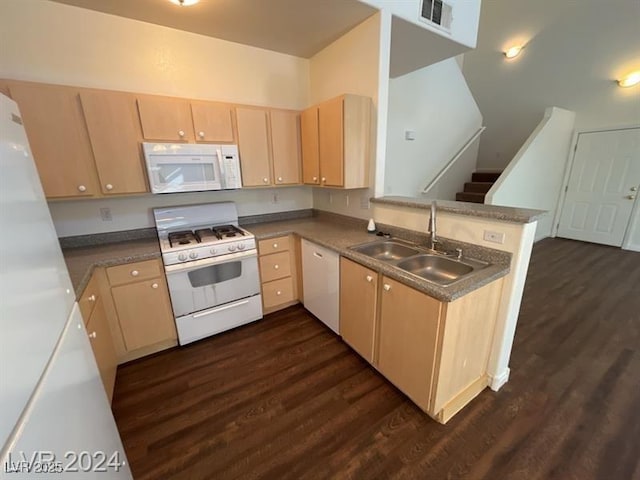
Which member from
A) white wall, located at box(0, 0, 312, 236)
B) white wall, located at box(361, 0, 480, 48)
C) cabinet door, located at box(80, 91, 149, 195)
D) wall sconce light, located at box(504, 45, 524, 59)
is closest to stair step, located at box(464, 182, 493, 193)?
wall sconce light, located at box(504, 45, 524, 59)

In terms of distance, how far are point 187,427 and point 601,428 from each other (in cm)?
248

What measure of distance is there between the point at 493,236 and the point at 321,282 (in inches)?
53.9

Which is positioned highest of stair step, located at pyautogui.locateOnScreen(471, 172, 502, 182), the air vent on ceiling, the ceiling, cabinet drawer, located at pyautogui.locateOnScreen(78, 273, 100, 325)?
the air vent on ceiling

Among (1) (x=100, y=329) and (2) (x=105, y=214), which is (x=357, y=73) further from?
(1) (x=100, y=329)

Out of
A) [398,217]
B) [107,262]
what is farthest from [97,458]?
[398,217]

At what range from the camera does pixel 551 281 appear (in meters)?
3.30

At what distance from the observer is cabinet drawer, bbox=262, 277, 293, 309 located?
2.65 m

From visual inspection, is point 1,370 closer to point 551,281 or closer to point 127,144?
point 127,144

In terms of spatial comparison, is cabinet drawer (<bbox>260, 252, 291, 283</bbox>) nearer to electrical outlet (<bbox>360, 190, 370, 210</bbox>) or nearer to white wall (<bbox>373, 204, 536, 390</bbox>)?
electrical outlet (<bbox>360, 190, 370, 210</bbox>)

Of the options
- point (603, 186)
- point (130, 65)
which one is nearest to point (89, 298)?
point (130, 65)

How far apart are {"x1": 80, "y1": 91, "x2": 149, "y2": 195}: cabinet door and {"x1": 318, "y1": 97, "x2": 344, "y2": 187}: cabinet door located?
1.51m

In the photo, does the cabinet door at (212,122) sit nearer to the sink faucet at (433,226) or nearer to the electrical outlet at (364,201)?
the electrical outlet at (364,201)

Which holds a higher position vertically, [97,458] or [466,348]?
[97,458]

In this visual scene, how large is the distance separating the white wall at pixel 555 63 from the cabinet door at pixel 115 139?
204 inches
